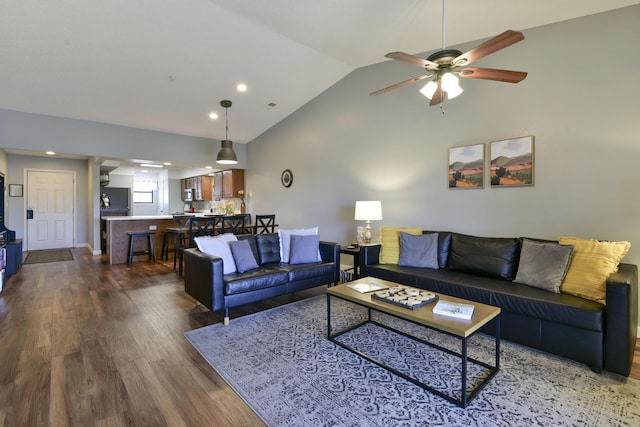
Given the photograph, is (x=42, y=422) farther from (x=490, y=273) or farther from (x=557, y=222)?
(x=557, y=222)

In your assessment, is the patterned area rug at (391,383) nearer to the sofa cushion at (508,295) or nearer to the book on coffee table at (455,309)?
the sofa cushion at (508,295)

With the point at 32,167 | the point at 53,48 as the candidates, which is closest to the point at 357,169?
the point at 53,48

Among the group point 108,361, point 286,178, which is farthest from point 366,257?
point 286,178

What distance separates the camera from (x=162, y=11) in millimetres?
3359

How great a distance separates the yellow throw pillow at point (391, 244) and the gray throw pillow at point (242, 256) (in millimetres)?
1691

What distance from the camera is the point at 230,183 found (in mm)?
7926

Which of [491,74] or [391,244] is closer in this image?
[491,74]

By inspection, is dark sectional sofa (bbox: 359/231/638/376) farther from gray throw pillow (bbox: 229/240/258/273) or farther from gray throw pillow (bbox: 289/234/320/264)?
gray throw pillow (bbox: 229/240/258/273)

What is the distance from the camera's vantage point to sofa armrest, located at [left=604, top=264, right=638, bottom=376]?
2.12m

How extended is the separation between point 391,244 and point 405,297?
1.65 meters

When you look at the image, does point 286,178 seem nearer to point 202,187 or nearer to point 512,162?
point 202,187

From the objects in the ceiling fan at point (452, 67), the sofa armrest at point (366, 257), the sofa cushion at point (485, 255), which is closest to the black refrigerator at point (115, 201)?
the sofa armrest at point (366, 257)

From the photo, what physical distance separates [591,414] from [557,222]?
199cm

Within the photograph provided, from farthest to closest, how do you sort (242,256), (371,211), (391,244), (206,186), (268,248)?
(206,186), (371,211), (268,248), (391,244), (242,256)
